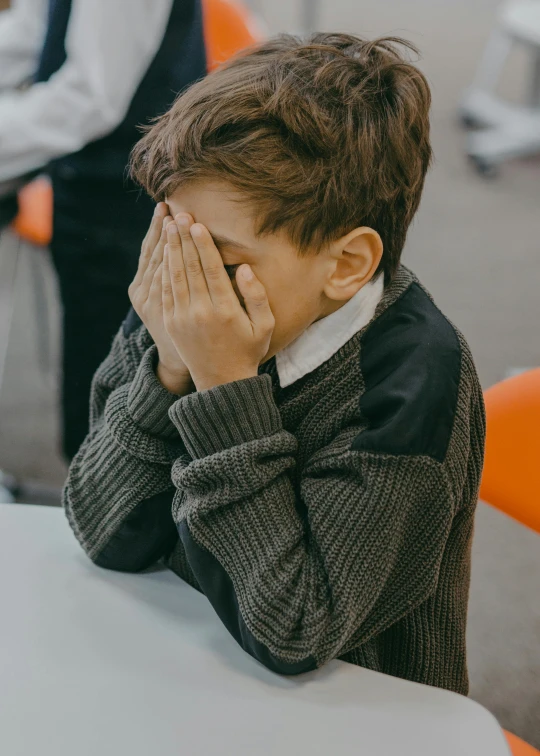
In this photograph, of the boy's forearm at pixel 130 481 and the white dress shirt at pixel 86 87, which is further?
the white dress shirt at pixel 86 87

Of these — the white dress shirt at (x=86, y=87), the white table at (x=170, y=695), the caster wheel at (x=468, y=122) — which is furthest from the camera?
the caster wheel at (x=468, y=122)

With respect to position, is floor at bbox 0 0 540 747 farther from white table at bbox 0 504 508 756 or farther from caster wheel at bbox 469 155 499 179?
white table at bbox 0 504 508 756

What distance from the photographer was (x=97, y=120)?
1411 mm

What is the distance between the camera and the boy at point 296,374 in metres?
0.71

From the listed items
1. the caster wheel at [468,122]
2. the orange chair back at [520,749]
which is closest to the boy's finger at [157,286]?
the orange chair back at [520,749]

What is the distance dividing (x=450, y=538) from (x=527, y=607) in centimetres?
98

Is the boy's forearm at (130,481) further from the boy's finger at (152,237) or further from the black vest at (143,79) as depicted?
the black vest at (143,79)

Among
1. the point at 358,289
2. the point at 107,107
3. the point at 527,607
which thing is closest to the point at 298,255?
the point at 358,289

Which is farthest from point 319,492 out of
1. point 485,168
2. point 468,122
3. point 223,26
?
point 468,122

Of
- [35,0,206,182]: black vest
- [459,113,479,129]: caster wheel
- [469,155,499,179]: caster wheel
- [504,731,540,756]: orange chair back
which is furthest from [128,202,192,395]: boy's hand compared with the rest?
[459,113,479,129]: caster wheel

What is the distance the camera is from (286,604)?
2.32 ft

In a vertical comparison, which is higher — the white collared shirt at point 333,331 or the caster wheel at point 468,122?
the white collared shirt at point 333,331

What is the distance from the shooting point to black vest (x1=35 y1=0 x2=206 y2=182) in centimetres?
140

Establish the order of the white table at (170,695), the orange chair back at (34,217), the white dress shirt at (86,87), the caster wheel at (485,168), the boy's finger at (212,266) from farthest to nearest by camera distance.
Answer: the caster wheel at (485,168) → the orange chair back at (34,217) → the white dress shirt at (86,87) → the boy's finger at (212,266) → the white table at (170,695)
